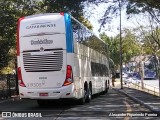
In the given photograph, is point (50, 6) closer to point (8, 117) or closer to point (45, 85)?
point (45, 85)

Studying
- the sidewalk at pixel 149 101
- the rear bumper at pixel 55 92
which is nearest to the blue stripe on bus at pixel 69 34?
the rear bumper at pixel 55 92

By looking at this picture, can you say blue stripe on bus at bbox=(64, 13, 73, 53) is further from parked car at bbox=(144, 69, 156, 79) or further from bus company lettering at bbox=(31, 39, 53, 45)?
parked car at bbox=(144, 69, 156, 79)

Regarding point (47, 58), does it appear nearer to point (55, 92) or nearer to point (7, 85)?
point (55, 92)

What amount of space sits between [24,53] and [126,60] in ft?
242

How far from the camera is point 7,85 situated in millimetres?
26922

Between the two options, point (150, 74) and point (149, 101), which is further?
point (150, 74)

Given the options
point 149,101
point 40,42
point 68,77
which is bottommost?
point 149,101

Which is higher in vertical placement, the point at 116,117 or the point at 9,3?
the point at 9,3

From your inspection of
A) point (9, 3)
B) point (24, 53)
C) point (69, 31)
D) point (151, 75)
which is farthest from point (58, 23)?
point (151, 75)

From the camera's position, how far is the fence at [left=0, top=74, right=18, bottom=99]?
25859 millimetres

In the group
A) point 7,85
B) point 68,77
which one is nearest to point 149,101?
point 68,77

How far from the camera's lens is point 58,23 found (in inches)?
701

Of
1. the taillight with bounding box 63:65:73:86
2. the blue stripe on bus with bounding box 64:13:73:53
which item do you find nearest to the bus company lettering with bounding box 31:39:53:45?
the blue stripe on bus with bounding box 64:13:73:53

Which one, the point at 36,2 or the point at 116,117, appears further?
the point at 36,2
